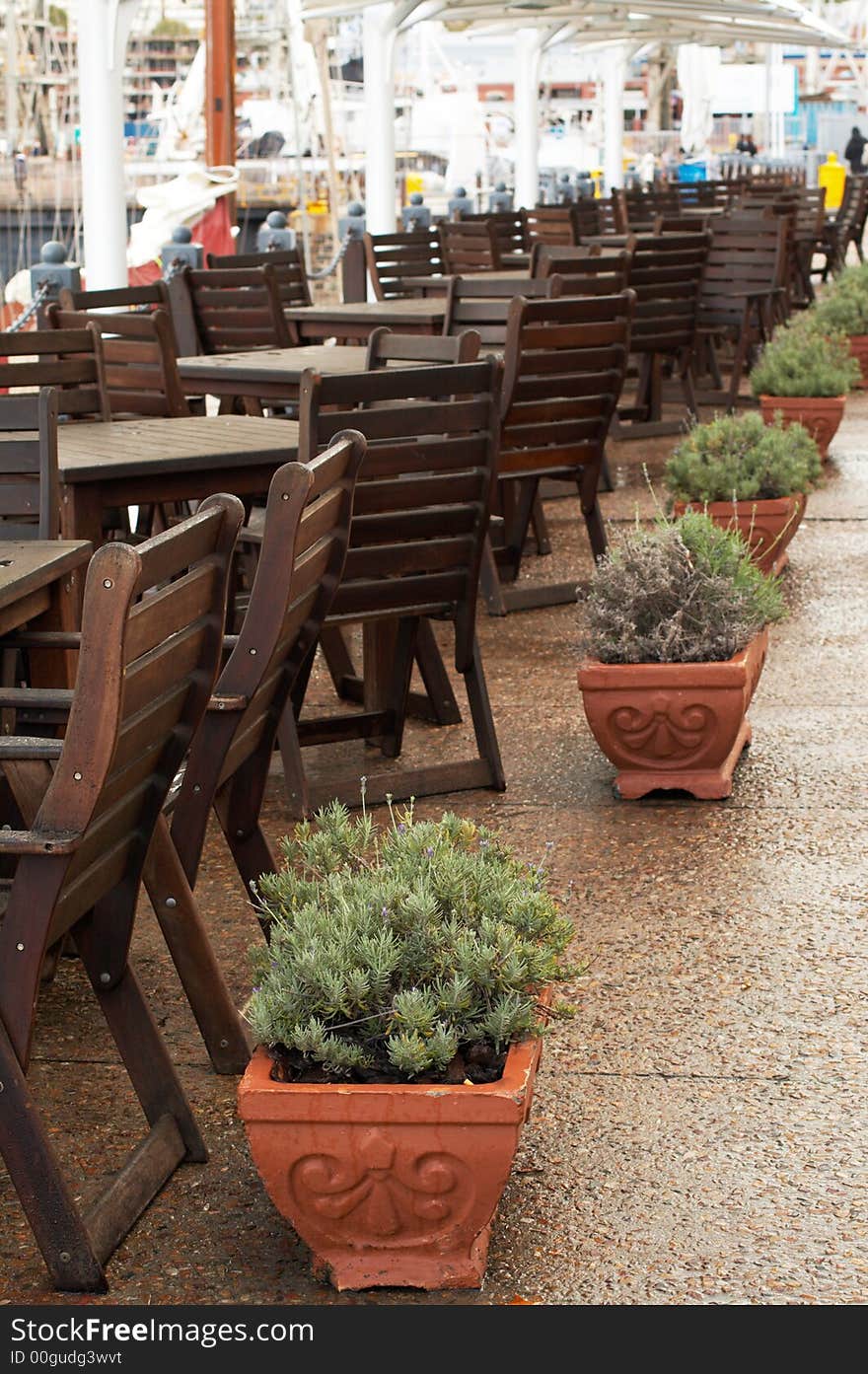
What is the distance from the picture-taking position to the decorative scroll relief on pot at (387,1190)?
247 cm

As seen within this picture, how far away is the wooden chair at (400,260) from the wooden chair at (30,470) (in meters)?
6.20

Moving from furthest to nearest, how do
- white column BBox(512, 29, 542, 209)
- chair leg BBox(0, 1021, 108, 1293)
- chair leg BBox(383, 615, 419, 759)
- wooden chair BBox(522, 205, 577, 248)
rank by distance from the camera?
white column BBox(512, 29, 542, 209) → wooden chair BBox(522, 205, 577, 248) → chair leg BBox(383, 615, 419, 759) → chair leg BBox(0, 1021, 108, 1293)

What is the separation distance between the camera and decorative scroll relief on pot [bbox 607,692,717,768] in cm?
455

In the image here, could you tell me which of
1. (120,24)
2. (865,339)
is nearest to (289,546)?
(120,24)

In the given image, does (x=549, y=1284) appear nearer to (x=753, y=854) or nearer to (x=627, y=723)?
(x=753, y=854)

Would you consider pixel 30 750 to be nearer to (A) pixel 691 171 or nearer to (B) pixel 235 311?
(B) pixel 235 311

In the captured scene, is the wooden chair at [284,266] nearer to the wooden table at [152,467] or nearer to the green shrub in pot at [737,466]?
the green shrub in pot at [737,466]

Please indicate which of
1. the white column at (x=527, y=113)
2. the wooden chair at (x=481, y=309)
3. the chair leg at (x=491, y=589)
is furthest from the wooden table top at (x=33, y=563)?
the white column at (x=527, y=113)

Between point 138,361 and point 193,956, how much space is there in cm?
313

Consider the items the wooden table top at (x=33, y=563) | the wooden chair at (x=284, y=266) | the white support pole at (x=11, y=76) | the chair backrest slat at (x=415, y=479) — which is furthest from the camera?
the white support pole at (x=11, y=76)

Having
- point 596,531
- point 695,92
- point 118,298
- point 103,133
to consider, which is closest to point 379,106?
point 103,133

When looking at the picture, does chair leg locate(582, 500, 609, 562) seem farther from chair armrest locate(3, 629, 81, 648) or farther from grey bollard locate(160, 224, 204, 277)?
chair armrest locate(3, 629, 81, 648)

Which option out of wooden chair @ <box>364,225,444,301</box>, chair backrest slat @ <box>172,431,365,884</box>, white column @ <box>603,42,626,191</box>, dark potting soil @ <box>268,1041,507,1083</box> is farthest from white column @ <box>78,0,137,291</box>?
white column @ <box>603,42,626,191</box>

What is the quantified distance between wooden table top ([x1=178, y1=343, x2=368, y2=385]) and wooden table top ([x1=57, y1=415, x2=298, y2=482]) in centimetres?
74
